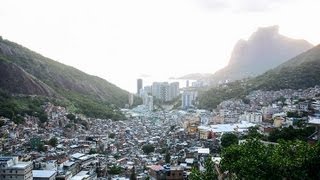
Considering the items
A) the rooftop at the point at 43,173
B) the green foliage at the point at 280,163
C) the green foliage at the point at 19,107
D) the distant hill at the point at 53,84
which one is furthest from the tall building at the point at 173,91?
the green foliage at the point at 280,163

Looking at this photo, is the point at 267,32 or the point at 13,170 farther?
the point at 267,32

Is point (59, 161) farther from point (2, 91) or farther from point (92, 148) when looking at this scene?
point (2, 91)

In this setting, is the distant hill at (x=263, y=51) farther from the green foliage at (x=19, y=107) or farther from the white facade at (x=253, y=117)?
the green foliage at (x=19, y=107)

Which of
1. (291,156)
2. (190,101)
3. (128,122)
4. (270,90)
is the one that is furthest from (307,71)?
(291,156)

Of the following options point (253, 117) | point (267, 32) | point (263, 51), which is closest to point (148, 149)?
point (253, 117)

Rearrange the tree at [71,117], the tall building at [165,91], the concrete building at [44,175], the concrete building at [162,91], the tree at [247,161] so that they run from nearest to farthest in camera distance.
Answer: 1. the tree at [247,161]
2. the concrete building at [44,175]
3. the tree at [71,117]
4. the concrete building at [162,91]
5. the tall building at [165,91]

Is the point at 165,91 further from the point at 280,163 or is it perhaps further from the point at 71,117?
the point at 280,163

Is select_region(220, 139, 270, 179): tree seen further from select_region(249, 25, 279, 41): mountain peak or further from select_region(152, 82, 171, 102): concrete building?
select_region(249, 25, 279, 41): mountain peak
